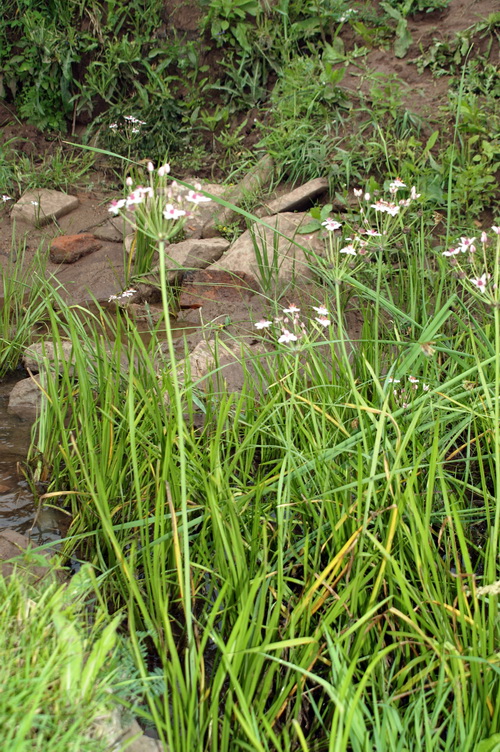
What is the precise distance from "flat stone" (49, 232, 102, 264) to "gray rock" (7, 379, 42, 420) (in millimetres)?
2178

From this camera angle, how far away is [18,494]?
2.66 m

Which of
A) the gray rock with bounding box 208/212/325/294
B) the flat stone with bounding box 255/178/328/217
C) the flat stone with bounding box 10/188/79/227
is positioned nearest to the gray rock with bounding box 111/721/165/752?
the gray rock with bounding box 208/212/325/294

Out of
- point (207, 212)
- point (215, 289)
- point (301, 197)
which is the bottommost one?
point (215, 289)

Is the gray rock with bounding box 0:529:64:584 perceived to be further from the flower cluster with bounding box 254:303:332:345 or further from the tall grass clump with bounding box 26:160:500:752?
the flower cluster with bounding box 254:303:332:345

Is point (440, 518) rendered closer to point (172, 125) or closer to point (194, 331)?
point (194, 331)

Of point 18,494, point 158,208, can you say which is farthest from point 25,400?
point 158,208

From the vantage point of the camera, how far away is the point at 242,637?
146 cm

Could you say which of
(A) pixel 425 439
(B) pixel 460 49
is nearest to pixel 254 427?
(A) pixel 425 439

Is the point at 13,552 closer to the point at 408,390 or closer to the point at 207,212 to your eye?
the point at 408,390

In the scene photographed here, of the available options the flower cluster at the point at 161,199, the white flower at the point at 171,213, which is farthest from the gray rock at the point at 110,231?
the white flower at the point at 171,213

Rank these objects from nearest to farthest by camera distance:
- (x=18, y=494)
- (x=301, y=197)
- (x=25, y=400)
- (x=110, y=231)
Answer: (x=18, y=494) < (x=25, y=400) < (x=301, y=197) < (x=110, y=231)

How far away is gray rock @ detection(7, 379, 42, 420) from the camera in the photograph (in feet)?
11.1

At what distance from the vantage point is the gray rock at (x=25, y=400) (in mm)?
3398

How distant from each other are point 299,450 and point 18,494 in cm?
115
